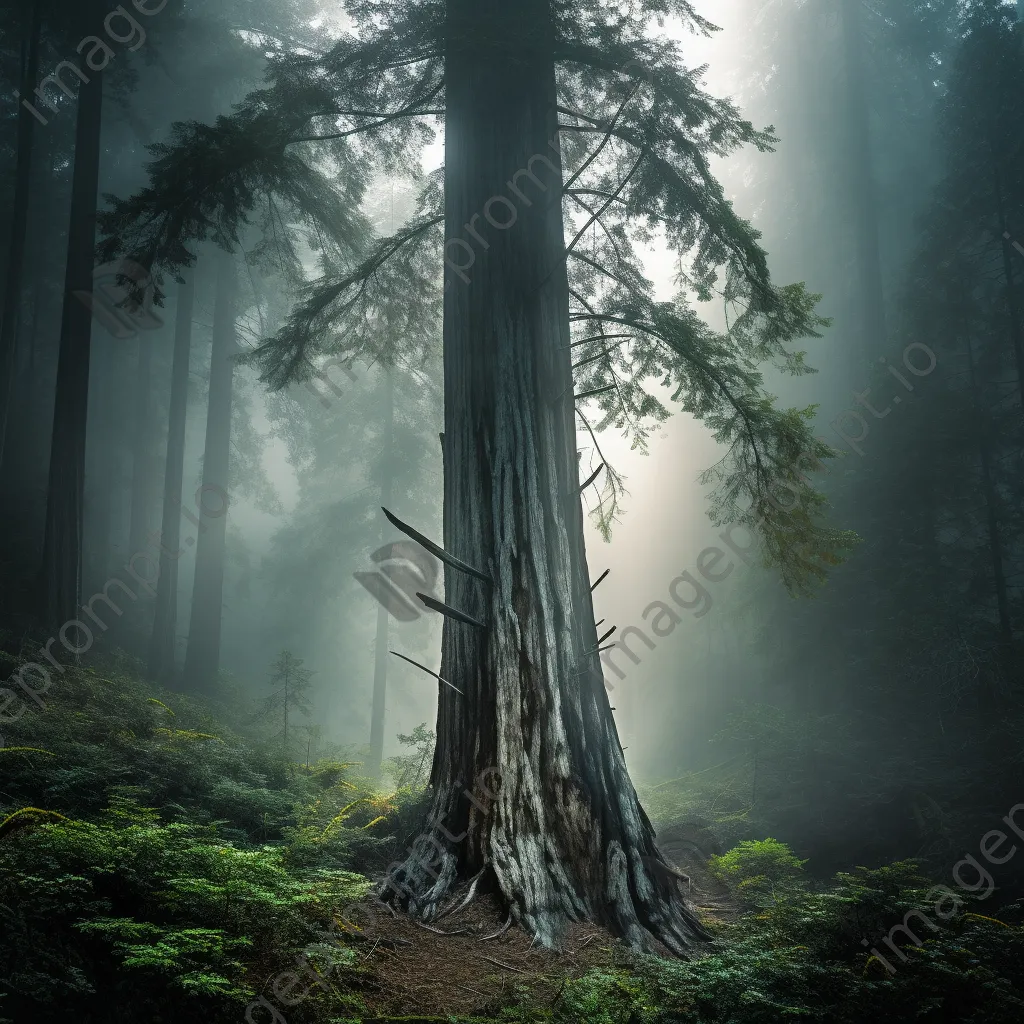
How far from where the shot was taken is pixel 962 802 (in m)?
9.26

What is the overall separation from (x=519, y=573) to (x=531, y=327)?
184cm

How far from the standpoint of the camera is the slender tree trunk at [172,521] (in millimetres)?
15695

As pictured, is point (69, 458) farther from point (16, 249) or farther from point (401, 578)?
point (401, 578)

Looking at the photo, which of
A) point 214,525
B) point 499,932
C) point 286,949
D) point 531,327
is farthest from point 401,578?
point 286,949

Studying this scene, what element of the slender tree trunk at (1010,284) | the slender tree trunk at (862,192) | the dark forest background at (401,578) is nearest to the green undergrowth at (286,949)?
the dark forest background at (401,578)

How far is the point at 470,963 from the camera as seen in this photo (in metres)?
3.02

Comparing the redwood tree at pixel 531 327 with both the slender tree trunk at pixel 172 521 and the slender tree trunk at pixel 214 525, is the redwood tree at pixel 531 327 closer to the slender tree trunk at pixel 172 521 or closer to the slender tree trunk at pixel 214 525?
the slender tree trunk at pixel 214 525

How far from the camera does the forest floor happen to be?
2.58 meters

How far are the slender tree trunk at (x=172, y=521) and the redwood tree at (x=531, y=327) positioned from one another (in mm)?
10801

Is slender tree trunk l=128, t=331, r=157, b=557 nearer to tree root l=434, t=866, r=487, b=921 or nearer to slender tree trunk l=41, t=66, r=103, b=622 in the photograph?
slender tree trunk l=41, t=66, r=103, b=622

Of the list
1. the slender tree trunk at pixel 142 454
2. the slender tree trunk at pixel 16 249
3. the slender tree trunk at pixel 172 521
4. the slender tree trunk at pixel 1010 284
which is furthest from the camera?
the slender tree trunk at pixel 142 454

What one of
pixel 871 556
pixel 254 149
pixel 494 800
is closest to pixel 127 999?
pixel 494 800

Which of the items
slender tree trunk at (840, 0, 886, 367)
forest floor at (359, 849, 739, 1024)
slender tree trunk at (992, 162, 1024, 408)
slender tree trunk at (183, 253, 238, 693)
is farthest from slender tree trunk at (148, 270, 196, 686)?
slender tree trunk at (840, 0, 886, 367)

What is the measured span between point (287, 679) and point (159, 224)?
31.1ft
